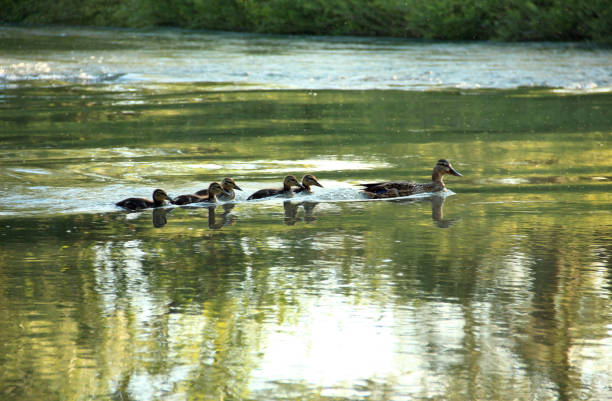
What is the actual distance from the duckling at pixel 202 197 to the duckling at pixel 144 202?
0.44 ft

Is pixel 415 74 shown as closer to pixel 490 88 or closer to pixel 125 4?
pixel 490 88

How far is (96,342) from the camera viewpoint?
5633mm

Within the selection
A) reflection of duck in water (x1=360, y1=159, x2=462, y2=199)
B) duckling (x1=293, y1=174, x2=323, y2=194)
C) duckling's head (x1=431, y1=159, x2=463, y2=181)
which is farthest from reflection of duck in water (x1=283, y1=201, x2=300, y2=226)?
duckling's head (x1=431, y1=159, x2=463, y2=181)

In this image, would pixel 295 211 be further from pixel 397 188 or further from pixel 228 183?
pixel 397 188

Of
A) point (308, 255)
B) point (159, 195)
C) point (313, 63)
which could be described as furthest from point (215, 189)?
point (313, 63)


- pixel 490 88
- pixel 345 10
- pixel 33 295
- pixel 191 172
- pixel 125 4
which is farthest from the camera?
pixel 125 4

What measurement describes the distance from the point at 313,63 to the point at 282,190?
18.3m

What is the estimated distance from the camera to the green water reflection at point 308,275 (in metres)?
5.18

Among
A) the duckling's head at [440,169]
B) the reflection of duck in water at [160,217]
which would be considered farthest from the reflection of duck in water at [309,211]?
the duckling's head at [440,169]

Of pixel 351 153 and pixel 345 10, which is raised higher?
pixel 345 10

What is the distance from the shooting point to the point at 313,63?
2814 centimetres

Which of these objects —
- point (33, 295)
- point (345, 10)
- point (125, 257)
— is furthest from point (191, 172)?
point (345, 10)

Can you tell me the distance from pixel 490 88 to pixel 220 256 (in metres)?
14.8

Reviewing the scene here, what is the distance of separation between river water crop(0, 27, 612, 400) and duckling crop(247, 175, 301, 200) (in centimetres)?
14
